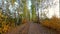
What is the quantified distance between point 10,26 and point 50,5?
Result: 1.48 m

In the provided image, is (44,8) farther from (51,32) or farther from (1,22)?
(51,32)

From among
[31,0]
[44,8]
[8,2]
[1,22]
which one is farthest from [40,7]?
[1,22]

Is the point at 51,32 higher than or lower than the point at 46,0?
lower

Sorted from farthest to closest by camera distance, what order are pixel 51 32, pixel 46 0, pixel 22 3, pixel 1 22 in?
1. pixel 22 3
2. pixel 46 0
3. pixel 1 22
4. pixel 51 32

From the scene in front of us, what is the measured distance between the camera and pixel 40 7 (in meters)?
4.62

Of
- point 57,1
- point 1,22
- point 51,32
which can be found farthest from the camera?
point 57,1

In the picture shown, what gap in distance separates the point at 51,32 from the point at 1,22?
4.93 ft

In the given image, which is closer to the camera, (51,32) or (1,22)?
(51,32)

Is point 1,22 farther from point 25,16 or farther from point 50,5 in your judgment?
point 50,5

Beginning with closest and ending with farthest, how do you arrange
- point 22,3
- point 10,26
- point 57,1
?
point 10,26 → point 57,1 → point 22,3

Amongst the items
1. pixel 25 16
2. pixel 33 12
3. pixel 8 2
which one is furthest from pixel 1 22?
pixel 33 12

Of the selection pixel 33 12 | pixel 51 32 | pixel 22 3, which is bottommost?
pixel 51 32

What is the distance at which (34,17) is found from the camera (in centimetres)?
474

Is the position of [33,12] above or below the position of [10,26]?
above
